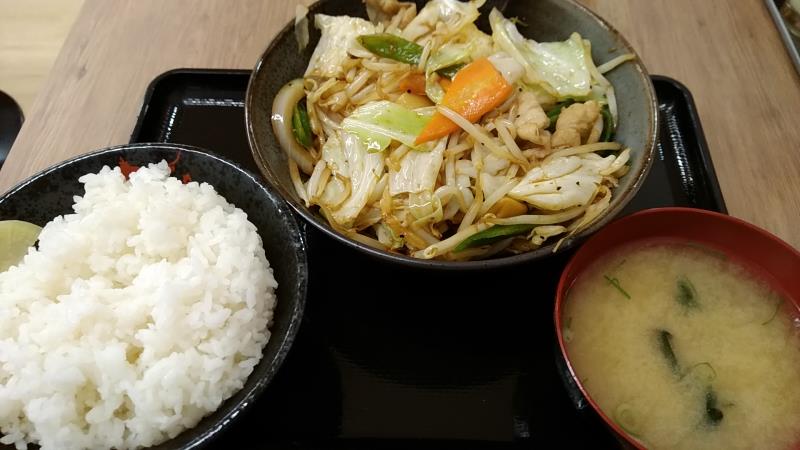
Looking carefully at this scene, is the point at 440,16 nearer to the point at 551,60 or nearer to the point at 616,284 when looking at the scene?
the point at 551,60

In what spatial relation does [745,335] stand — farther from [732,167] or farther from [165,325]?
[165,325]

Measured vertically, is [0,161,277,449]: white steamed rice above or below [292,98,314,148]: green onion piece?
below

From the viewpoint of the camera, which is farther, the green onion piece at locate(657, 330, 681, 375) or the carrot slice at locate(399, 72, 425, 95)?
the carrot slice at locate(399, 72, 425, 95)

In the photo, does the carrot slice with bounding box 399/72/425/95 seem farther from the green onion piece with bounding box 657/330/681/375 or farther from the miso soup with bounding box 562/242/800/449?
the green onion piece with bounding box 657/330/681/375

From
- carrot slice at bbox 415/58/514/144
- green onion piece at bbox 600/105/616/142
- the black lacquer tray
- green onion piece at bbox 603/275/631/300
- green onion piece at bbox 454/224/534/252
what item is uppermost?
carrot slice at bbox 415/58/514/144

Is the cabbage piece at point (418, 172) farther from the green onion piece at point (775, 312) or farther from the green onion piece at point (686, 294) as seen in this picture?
the green onion piece at point (775, 312)

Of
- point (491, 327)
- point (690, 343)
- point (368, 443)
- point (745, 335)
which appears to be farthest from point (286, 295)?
point (745, 335)

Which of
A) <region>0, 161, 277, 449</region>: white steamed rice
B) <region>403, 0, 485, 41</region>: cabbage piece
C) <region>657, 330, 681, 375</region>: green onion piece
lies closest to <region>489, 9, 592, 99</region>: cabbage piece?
<region>403, 0, 485, 41</region>: cabbage piece

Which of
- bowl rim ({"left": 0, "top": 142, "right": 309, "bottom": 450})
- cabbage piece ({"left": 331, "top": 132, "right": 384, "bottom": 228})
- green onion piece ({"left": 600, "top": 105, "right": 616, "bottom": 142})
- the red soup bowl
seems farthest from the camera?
green onion piece ({"left": 600, "top": 105, "right": 616, "bottom": 142})
